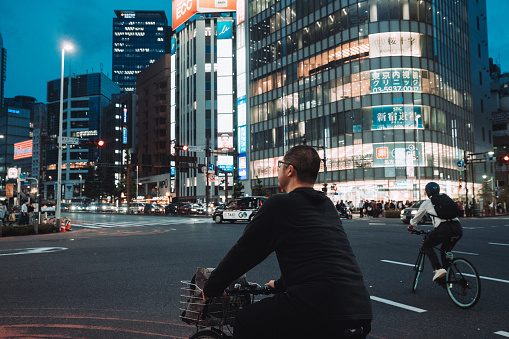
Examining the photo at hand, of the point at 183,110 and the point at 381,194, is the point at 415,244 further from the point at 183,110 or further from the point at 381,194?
the point at 183,110

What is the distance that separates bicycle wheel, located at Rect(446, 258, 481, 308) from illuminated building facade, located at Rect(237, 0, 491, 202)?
130 feet

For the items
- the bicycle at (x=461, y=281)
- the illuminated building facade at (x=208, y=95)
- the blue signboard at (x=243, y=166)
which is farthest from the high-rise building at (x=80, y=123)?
the bicycle at (x=461, y=281)

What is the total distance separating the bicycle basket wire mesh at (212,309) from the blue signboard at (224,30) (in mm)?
93162

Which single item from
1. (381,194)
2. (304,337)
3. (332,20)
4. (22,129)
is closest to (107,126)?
(22,129)

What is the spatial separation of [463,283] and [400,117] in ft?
156

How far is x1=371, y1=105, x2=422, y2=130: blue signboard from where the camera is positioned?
50188 mm

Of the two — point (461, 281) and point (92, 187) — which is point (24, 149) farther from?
point (92, 187)

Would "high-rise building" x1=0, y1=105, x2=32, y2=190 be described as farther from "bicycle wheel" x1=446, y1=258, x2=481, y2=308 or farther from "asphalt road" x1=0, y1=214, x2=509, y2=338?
"bicycle wheel" x1=446, y1=258, x2=481, y2=308

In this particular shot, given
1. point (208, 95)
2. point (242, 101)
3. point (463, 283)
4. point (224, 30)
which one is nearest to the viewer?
point (463, 283)

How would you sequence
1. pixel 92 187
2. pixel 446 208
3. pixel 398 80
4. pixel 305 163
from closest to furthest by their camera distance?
pixel 305 163 < pixel 446 208 < pixel 398 80 < pixel 92 187

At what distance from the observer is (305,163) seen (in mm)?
2553

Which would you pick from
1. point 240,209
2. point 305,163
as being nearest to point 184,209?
point 240,209

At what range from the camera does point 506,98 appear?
91188 millimetres

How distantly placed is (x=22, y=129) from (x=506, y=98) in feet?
429
